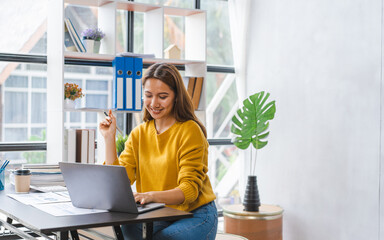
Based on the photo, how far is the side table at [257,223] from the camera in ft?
12.1

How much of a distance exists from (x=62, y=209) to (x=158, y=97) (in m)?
0.68

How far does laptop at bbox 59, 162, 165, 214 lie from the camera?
65.8 inches

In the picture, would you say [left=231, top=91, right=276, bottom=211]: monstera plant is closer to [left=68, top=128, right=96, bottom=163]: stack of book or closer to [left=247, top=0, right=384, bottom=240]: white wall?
[left=247, top=0, right=384, bottom=240]: white wall

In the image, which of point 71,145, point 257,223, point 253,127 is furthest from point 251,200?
point 71,145

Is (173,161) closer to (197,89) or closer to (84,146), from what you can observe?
(84,146)

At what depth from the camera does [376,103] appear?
3.33 m

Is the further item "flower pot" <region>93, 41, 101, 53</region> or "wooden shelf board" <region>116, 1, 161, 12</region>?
"wooden shelf board" <region>116, 1, 161, 12</region>

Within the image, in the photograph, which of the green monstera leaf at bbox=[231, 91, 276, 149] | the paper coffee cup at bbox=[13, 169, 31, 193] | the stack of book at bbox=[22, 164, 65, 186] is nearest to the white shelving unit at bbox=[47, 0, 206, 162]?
the green monstera leaf at bbox=[231, 91, 276, 149]

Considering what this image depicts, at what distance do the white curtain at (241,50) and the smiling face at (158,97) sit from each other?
2384 mm

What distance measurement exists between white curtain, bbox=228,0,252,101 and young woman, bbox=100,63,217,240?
233 centimetres

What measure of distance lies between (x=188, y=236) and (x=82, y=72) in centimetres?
253

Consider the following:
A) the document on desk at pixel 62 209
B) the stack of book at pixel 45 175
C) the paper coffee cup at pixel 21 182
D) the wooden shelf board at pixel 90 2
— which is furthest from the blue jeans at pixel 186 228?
the wooden shelf board at pixel 90 2

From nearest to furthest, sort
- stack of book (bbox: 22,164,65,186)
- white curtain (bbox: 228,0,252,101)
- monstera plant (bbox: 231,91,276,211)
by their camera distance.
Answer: stack of book (bbox: 22,164,65,186) → monstera plant (bbox: 231,91,276,211) → white curtain (bbox: 228,0,252,101)

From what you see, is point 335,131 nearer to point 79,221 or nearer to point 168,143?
point 168,143
